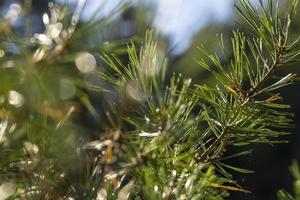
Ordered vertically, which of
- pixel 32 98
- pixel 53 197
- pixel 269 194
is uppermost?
pixel 32 98

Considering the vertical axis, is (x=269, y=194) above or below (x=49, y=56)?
below

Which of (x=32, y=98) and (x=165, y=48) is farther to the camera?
(x=165, y=48)

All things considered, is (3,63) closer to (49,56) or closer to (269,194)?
(49,56)

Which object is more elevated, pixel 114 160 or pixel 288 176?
pixel 114 160

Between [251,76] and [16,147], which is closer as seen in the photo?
[16,147]

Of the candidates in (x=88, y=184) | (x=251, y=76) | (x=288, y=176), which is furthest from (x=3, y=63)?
(x=288, y=176)

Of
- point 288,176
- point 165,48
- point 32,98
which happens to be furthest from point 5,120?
point 288,176

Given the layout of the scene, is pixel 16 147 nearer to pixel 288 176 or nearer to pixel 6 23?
pixel 6 23

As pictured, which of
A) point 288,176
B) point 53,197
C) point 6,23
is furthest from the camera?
point 288,176

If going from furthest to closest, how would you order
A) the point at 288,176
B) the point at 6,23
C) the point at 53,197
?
the point at 288,176 → the point at 53,197 → the point at 6,23
